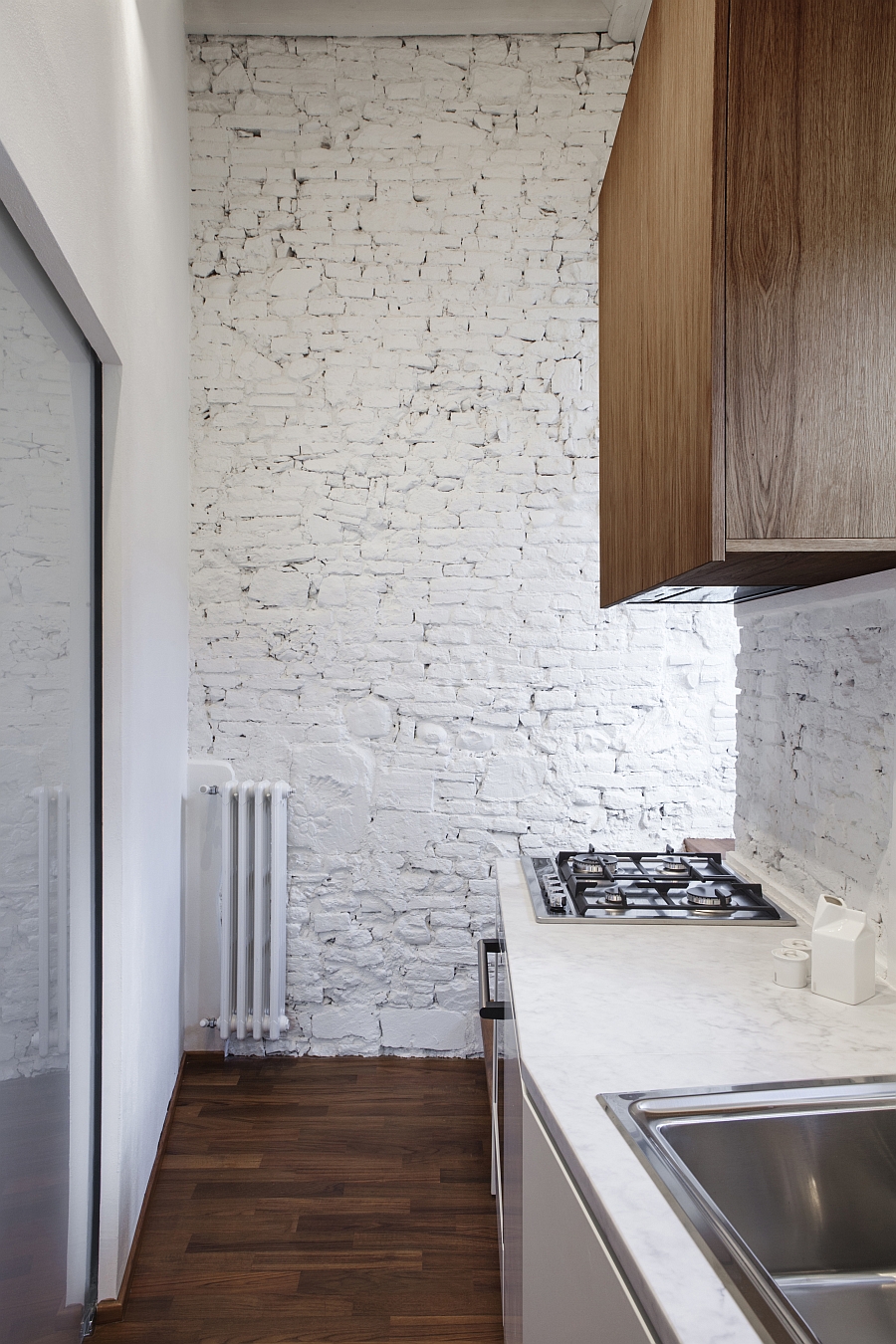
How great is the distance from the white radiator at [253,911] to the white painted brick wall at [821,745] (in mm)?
1647

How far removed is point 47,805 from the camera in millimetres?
1556

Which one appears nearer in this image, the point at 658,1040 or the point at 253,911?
the point at 658,1040

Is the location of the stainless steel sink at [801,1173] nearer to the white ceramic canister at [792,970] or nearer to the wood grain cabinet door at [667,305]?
the white ceramic canister at [792,970]

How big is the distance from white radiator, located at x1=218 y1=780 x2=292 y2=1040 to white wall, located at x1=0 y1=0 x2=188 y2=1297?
0.63 feet

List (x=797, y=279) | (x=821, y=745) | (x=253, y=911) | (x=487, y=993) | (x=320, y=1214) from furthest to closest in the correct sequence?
(x=253, y=911)
(x=320, y=1214)
(x=487, y=993)
(x=821, y=745)
(x=797, y=279)

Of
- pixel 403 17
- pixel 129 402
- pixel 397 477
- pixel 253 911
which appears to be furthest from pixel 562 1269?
pixel 403 17

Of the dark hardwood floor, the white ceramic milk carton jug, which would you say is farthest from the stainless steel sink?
the dark hardwood floor

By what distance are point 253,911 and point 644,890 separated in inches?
63.5

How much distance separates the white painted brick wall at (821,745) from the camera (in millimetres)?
1532

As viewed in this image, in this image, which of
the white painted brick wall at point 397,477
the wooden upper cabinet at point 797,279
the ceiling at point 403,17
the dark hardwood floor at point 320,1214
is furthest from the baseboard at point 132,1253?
the ceiling at point 403,17

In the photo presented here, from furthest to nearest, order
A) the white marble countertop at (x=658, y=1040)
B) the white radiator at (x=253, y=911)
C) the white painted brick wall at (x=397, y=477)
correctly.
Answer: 1. the white painted brick wall at (x=397, y=477)
2. the white radiator at (x=253, y=911)
3. the white marble countertop at (x=658, y=1040)

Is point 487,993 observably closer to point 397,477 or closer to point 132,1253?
point 132,1253

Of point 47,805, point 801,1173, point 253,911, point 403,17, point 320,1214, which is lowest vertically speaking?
point 320,1214

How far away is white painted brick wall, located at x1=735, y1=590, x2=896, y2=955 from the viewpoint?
1.53m
